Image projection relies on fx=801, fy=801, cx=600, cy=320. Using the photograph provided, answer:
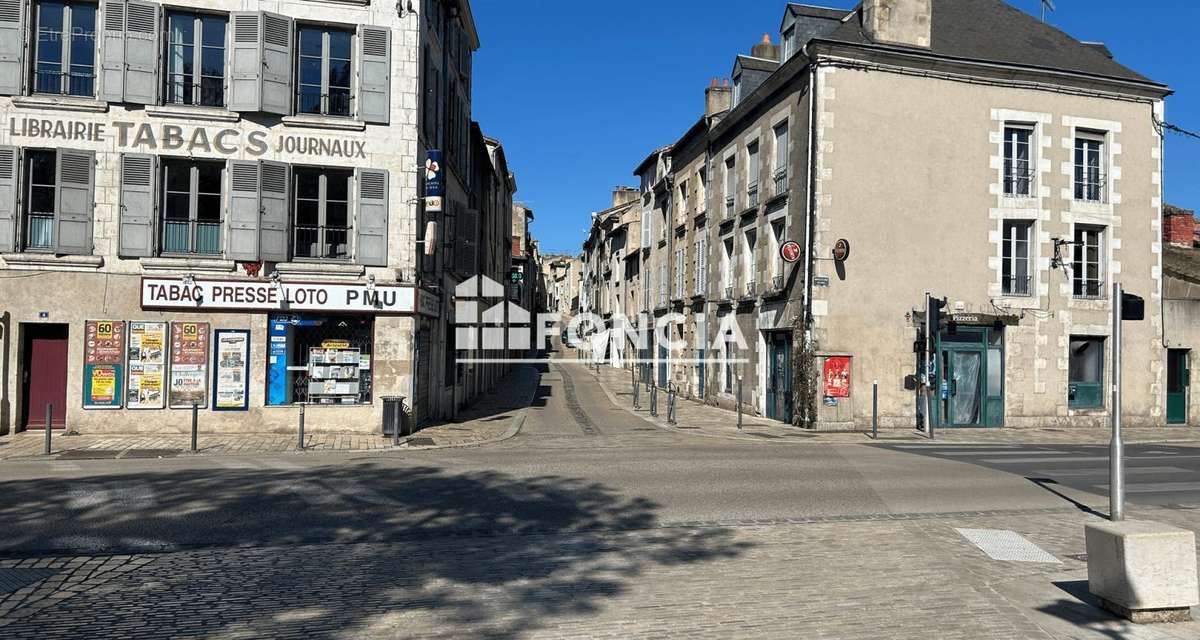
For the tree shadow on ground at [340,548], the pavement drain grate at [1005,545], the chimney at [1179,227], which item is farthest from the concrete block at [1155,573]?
the chimney at [1179,227]

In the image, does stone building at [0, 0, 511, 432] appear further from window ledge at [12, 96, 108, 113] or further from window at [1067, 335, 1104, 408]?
window at [1067, 335, 1104, 408]

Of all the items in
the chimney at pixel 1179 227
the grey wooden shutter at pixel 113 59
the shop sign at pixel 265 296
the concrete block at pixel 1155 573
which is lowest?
the concrete block at pixel 1155 573

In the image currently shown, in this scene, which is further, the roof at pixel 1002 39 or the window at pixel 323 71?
the roof at pixel 1002 39

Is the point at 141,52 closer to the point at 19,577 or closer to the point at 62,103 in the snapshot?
the point at 62,103

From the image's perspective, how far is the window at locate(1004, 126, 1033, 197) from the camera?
20.4m

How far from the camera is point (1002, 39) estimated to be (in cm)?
2102

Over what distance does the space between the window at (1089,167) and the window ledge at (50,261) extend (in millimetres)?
23003

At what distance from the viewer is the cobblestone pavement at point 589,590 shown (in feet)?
17.4

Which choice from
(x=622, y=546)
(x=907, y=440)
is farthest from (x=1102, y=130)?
(x=622, y=546)

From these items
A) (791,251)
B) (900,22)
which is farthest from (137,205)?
(900,22)

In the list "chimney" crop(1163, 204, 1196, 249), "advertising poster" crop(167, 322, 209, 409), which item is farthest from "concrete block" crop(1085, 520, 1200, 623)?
"chimney" crop(1163, 204, 1196, 249)

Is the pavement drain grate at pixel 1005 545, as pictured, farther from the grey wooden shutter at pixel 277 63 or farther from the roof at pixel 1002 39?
the grey wooden shutter at pixel 277 63

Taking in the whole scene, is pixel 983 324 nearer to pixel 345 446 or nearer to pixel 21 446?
pixel 345 446

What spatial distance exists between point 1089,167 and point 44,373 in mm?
25009
